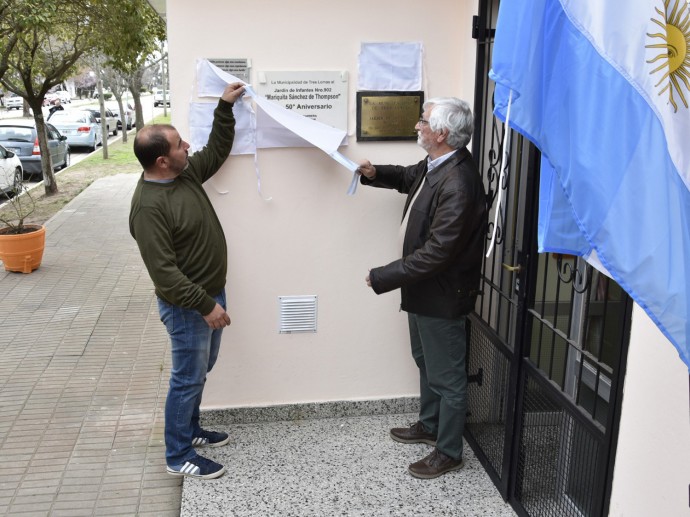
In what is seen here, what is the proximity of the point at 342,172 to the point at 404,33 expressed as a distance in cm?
91

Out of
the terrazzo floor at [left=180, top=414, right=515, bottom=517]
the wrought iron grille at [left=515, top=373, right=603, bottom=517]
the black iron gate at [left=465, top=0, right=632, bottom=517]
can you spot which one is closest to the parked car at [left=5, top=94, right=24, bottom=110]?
the terrazzo floor at [left=180, top=414, right=515, bottom=517]

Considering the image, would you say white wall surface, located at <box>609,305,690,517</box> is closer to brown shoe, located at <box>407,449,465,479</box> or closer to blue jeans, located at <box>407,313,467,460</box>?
blue jeans, located at <box>407,313,467,460</box>

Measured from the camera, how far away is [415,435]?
14.0ft

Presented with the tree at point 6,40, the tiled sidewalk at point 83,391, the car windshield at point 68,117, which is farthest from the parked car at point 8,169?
the car windshield at point 68,117

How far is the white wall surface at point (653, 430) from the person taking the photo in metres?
2.22

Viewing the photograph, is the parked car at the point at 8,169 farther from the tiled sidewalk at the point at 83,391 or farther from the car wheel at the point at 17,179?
the tiled sidewalk at the point at 83,391

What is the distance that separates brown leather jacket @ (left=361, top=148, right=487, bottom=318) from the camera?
3.38 metres

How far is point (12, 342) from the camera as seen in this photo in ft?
21.3

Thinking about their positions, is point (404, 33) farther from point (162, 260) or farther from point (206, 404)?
point (206, 404)

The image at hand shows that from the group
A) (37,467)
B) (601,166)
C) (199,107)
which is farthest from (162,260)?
(601,166)

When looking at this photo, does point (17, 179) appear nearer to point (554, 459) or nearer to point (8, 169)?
point (8, 169)

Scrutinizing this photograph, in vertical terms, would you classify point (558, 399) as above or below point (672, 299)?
below

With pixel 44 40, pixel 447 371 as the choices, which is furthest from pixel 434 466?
pixel 44 40

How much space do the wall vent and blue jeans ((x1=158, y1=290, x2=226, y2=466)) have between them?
0.53 metres
